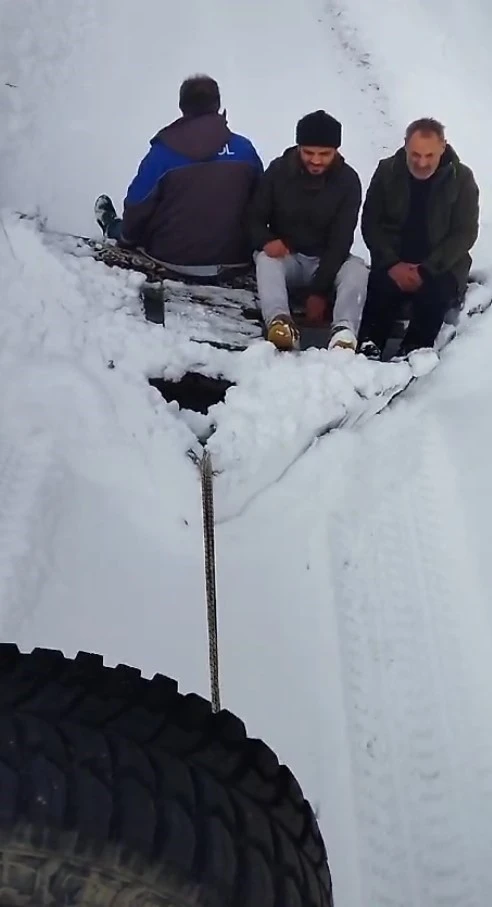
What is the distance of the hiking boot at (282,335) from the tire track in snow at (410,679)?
487mm

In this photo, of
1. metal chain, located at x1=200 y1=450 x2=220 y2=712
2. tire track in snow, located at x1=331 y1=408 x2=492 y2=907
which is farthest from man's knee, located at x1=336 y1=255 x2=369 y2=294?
metal chain, located at x1=200 y1=450 x2=220 y2=712

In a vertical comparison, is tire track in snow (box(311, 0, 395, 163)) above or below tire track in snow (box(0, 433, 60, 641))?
above

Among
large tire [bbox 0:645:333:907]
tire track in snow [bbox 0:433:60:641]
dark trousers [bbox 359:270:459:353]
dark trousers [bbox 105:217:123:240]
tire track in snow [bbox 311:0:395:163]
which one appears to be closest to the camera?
large tire [bbox 0:645:333:907]

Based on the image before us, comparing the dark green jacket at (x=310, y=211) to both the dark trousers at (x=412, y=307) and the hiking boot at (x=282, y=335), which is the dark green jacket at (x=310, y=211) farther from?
the hiking boot at (x=282, y=335)

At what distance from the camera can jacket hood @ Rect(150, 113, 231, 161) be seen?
360 centimetres

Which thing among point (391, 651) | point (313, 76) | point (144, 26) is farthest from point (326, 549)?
point (144, 26)

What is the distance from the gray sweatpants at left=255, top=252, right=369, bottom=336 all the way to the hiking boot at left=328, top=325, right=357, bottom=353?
0.23ft

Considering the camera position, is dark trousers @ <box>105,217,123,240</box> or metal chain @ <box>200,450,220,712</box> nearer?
metal chain @ <box>200,450,220,712</box>

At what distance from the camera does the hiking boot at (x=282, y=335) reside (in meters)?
3.46

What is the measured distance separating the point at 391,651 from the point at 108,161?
372 cm

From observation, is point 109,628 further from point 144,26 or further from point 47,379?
point 144,26

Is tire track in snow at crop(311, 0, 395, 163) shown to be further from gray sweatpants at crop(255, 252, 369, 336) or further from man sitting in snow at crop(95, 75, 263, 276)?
man sitting in snow at crop(95, 75, 263, 276)

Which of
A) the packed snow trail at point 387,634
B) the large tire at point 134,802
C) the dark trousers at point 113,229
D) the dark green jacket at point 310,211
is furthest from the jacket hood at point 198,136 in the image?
the large tire at point 134,802

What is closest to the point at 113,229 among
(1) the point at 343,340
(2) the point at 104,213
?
(2) the point at 104,213
